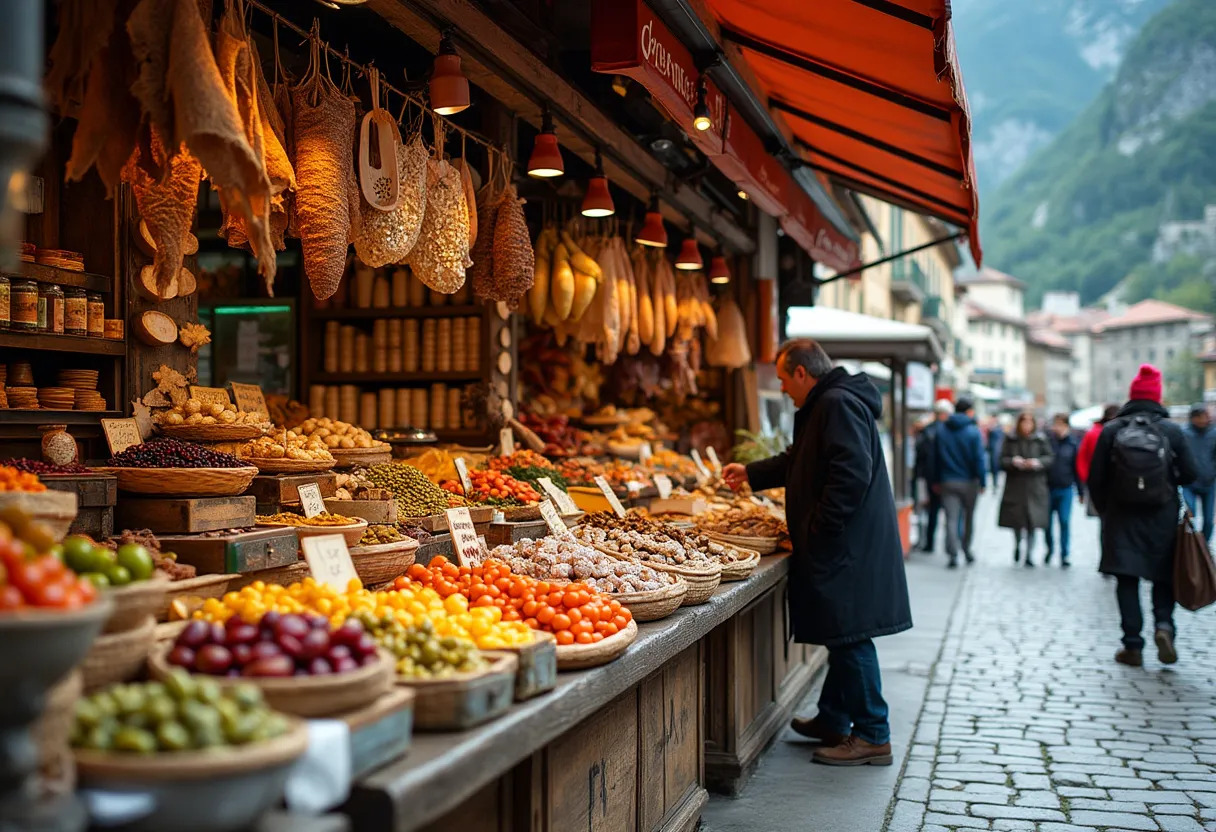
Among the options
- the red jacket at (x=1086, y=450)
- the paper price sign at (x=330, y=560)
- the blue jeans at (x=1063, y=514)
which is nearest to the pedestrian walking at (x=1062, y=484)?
the blue jeans at (x=1063, y=514)

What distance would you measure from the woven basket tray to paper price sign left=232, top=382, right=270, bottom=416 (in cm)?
320

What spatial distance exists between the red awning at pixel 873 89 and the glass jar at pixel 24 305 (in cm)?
356

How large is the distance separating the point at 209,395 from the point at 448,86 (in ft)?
5.09

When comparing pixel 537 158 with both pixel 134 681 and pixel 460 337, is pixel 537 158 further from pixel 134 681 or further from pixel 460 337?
pixel 134 681

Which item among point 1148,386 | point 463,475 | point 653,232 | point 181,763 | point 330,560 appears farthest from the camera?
point 1148,386

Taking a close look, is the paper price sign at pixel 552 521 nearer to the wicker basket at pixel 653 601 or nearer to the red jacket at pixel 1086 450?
the wicker basket at pixel 653 601

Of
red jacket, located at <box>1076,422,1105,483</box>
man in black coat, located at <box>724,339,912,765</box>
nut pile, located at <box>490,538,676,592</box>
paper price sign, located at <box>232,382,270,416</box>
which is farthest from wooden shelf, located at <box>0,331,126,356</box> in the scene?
red jacket, located at <box>1076,422,1105,483</box>

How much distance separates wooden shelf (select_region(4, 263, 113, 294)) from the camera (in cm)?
397

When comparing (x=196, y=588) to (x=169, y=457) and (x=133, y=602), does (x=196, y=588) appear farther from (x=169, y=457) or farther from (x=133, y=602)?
(x=133, y=602)

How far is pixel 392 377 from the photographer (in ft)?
25.6

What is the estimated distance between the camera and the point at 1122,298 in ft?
356

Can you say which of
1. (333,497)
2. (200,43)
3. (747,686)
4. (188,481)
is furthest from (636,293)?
(200,43)

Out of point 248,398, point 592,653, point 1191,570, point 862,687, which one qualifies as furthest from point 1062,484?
point 592,653

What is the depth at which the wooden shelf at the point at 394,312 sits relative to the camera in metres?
7.51
